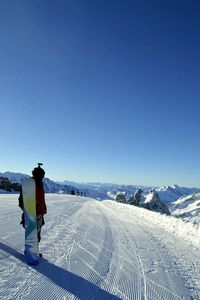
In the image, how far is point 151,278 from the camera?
867 cm

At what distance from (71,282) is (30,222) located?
A: 1928mm

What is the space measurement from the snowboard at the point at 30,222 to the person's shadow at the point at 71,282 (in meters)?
0.26

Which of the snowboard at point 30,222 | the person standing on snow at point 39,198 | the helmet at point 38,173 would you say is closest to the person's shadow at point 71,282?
the snowboard at point 30,222

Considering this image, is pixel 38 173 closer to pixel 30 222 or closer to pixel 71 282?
pixel 30 222

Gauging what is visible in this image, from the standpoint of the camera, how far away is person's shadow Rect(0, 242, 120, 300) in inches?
271

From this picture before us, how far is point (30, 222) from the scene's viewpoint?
8812 mm

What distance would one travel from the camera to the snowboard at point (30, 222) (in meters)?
8.54

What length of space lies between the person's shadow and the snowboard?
0.26 metres

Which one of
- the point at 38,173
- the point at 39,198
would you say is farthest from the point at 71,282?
the point at 38,173

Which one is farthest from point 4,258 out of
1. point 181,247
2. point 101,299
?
point 181,247

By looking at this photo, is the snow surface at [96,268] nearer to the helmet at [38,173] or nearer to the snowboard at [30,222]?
the snowboard at [30,222]

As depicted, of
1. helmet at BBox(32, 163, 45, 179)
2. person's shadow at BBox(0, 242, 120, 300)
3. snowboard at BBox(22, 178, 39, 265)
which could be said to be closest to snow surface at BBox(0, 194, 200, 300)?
person's shadow at BBox(0, 242, 120, 300)

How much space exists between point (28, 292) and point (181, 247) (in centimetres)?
896

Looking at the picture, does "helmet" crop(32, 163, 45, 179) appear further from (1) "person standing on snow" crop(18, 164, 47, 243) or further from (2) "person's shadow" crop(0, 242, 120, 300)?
(2) "person's shadow" crop(0, 242, 120, 300)
